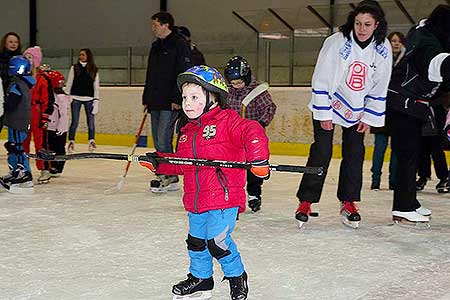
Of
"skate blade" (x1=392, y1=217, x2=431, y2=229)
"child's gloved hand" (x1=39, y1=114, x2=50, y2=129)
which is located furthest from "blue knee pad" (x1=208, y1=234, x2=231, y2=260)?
"child's gloved hand" (x1=39, y1=114, x2=50, y2=129)

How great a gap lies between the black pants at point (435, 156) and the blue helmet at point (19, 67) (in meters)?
2.93

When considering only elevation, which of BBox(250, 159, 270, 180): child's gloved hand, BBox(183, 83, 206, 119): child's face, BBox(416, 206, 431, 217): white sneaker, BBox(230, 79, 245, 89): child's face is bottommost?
BBox(416, 206, 431, 217): white sneaker

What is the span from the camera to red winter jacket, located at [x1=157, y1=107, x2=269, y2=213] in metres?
2.07

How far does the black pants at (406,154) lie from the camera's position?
3451 mm

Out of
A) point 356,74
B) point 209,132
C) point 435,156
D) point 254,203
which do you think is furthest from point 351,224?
point 435,156

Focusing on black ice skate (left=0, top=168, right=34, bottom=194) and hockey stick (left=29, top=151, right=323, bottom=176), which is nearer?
hockey stick (left=29, top=151, right=323, bottom=176)

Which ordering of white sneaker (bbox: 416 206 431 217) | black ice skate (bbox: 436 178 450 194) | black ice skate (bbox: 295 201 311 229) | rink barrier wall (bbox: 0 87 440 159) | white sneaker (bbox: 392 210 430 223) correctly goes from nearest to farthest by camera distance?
black ice skate (bbox: 295 201 311 229) < white sneaker (bbox: 392 210 430 223) < white sneaker (bbox: 416 206 431 217) < black ice skate (bbox: 436 178 450 194) < rink barrier wall (bbox: 0 87 440 159)

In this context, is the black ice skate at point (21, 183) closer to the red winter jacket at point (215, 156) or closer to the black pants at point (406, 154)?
the black pants at point (406, 154)

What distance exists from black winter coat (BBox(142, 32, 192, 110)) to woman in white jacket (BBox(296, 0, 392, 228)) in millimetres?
1457

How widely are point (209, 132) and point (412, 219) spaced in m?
1.80

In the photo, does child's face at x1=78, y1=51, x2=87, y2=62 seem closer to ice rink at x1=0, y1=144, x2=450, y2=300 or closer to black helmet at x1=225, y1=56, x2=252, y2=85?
ice rink at x1=0, y1=144, x2=450, y2=300

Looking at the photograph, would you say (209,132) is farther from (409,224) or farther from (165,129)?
(165,129)

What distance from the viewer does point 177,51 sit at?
460 centimetres

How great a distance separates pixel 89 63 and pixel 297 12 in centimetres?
336
